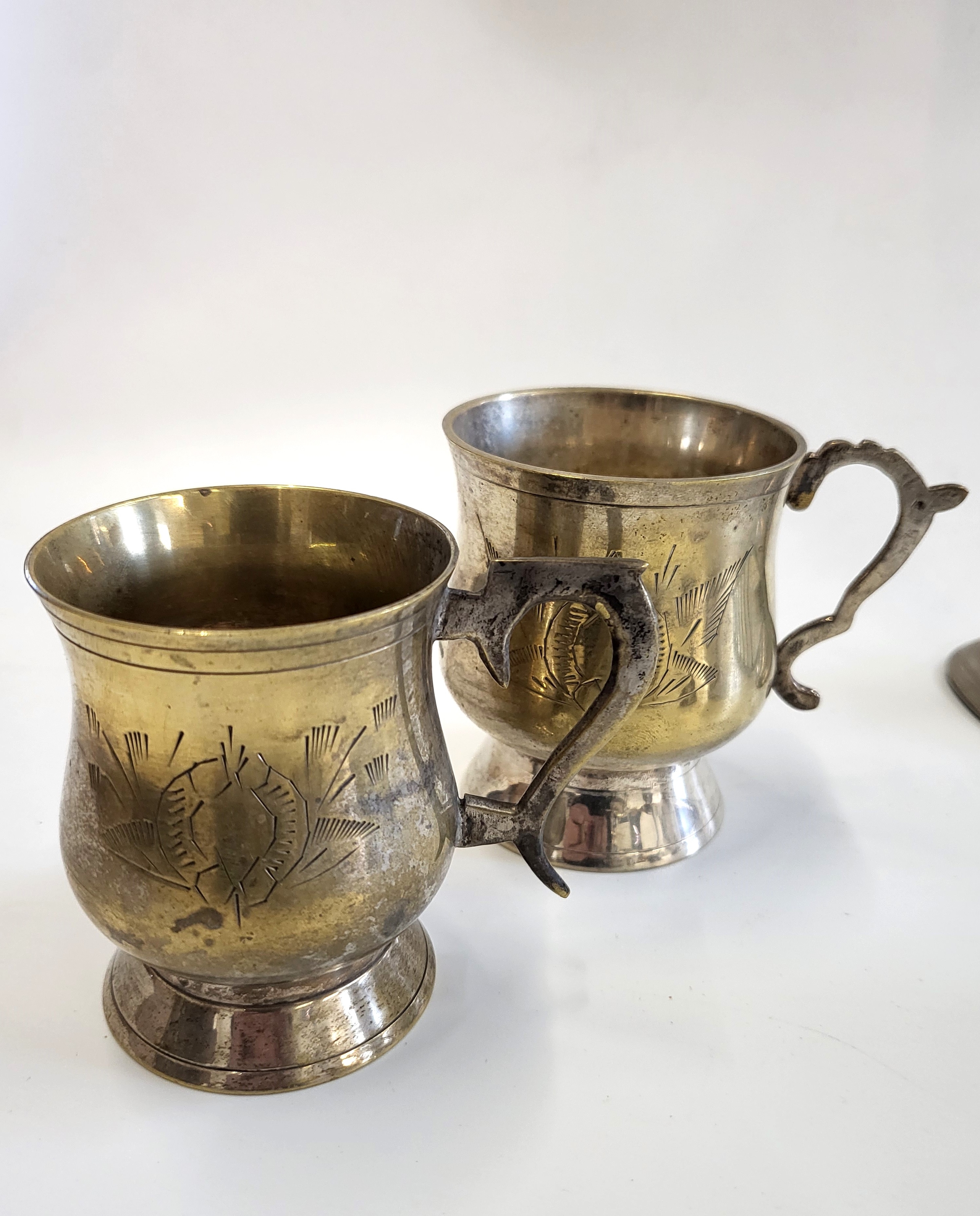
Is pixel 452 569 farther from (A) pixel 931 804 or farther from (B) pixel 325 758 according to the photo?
(A) pixel 931 804

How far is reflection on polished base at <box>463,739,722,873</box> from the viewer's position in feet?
4.77

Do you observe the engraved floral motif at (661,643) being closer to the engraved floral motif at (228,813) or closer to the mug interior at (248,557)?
the mug interior at (248,557)

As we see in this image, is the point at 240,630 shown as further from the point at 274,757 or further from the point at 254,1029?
the point at 254,1029

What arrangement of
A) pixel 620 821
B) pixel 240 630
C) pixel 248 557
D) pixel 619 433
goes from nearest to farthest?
pixel 240 630, pixel 248 557, pixel 620 821, pixel 619 433

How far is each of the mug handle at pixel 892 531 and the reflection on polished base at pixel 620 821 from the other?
0.20 metres

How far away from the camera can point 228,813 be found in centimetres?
94

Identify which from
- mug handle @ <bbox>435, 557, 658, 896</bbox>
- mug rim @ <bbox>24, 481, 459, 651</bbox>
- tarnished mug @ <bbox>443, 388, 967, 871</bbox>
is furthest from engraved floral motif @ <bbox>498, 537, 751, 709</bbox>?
mug rim @ <bbox>24, 481, 459, 651</bbox>

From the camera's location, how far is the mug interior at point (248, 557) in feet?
3.69

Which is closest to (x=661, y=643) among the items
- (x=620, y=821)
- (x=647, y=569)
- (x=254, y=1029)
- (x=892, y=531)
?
(x=647, y=569)

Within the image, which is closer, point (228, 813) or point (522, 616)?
point (228, 813)

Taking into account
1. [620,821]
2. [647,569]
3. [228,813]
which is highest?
[647,569]

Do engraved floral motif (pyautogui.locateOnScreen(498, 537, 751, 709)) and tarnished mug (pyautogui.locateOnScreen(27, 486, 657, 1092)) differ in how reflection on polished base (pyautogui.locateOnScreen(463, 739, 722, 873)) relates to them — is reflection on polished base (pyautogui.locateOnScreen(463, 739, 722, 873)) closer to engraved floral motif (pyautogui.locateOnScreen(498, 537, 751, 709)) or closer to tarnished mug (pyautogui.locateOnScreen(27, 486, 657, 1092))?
engraved floral motif (pyautogui.locateOnScreen(498, 537, 751, 709))

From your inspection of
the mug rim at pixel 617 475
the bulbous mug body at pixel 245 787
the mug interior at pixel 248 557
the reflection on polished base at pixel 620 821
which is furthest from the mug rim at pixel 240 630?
the reflection on polished base at pixel 620 821

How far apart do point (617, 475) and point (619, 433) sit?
61 millimetres
